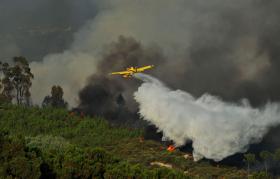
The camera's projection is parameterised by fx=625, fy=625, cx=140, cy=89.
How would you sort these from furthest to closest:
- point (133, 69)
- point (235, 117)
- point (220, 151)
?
point (220, 151) → point (235, 117) → point (133, 69)

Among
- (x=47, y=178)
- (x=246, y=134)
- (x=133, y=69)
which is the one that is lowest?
(x=47, y=178)

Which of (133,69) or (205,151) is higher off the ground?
(133,69)

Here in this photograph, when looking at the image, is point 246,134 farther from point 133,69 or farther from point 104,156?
point 104,156

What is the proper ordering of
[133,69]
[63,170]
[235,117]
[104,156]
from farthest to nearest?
[235,117]
[133,69]
[104,156]
[63,170]

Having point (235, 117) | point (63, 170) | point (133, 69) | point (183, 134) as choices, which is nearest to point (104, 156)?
point (63, 170)

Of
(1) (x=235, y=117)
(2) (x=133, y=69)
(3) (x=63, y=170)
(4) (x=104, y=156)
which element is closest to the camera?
(3) (x=63, y=170)

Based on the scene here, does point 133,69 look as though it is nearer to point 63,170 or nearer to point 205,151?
point 205,151

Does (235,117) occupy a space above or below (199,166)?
above

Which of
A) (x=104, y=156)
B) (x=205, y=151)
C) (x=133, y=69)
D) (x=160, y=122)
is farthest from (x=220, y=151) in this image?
(x=104, y=156)

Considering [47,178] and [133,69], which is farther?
[133,69]
